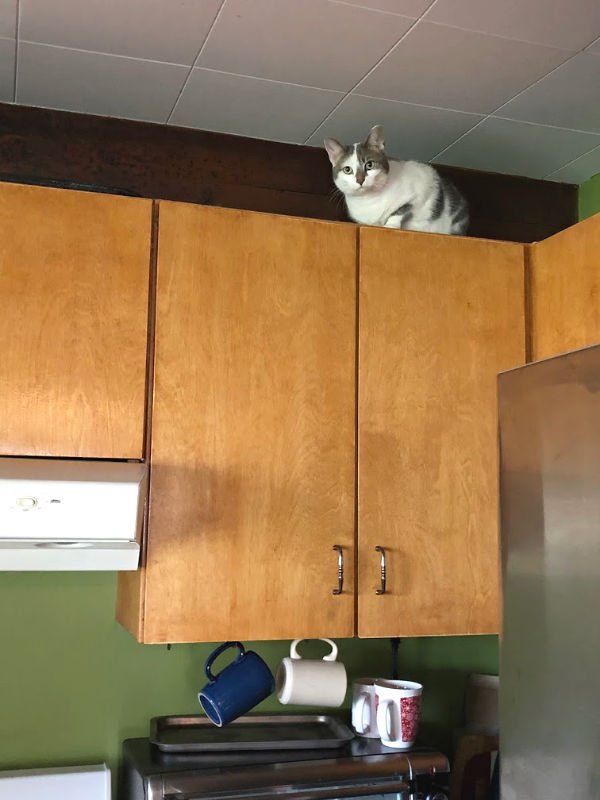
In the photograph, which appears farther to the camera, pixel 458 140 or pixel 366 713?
pixel 458 140

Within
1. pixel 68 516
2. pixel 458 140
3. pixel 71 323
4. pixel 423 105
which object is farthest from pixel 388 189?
pixel 68 516

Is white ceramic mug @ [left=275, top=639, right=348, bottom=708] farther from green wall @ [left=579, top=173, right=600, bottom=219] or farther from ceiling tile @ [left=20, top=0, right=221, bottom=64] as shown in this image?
green wall @ [left=579, top=173, right=600, bottom=219]

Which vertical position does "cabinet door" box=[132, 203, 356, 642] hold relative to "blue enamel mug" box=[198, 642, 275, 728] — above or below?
above

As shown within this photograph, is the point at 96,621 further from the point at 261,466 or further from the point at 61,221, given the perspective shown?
the point at 61,221

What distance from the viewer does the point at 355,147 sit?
1.81m

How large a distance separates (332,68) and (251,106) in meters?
0.24

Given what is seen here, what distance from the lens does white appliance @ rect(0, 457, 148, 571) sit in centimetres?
133

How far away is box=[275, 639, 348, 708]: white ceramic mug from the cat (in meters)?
0.92

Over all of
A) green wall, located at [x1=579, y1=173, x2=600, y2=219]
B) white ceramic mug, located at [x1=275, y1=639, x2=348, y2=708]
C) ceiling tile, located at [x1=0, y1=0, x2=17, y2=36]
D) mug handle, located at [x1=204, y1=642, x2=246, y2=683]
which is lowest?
white ceramic mug, located at [x1=275, y1=639, x2=348, y2=708]

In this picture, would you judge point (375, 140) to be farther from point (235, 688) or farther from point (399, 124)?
point (235, 688)

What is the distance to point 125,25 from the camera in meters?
1.58

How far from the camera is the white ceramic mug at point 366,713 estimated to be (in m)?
1.74

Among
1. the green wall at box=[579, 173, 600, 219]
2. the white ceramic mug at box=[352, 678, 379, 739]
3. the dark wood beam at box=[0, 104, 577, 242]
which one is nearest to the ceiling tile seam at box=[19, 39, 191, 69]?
the dark wood beam at box=[0, 104, 577, 242]

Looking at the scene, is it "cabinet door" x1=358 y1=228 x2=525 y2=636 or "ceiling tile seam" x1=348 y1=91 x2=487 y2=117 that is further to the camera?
"ceiling tile seam" x1=348 y1=91 x2=487 y2=117
